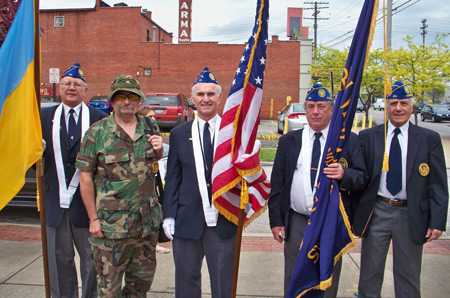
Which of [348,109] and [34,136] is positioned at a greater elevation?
[348,109]

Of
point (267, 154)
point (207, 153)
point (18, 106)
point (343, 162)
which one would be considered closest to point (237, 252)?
point (207, 153)

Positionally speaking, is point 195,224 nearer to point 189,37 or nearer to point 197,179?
point 197,179

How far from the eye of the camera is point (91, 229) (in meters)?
3.06

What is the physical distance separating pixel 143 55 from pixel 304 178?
3223 centimetres

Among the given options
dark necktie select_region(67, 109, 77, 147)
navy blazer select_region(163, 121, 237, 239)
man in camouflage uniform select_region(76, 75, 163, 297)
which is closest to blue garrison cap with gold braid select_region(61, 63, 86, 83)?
dark necktie select_region(67, 109, 77, 147)

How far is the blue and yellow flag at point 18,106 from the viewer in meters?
3.03

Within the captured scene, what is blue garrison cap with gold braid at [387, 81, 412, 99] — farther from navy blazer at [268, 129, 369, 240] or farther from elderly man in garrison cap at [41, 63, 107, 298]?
elderly man in garrison cap at [41, 63, 107, 298]

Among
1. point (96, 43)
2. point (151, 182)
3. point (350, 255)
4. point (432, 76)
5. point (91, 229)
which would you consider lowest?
point (350, 255)

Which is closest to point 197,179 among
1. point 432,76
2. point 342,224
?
point 342,224

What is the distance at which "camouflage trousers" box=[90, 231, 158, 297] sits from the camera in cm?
306

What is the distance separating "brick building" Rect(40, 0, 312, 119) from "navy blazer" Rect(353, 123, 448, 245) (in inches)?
1158

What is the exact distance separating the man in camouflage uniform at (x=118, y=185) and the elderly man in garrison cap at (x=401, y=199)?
1755mm

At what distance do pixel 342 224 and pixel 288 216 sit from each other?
57cm

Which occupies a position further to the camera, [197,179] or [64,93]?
[64,93]
